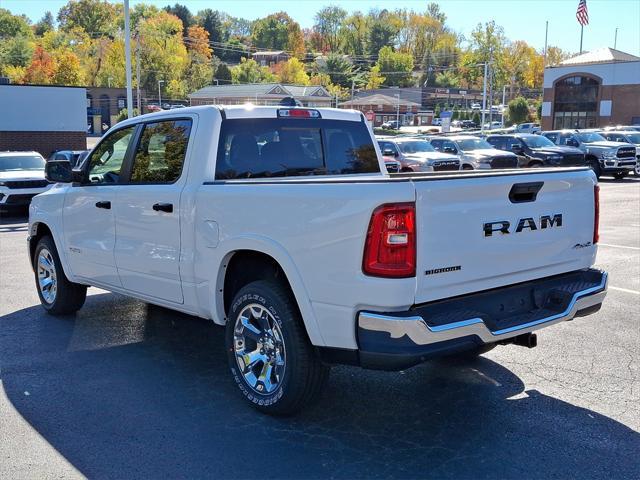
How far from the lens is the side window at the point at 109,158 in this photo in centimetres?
599

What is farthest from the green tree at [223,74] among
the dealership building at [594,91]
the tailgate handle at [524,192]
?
the tailgate handle at [524,192]

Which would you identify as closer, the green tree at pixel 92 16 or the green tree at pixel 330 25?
the green tree at pixel 92 16

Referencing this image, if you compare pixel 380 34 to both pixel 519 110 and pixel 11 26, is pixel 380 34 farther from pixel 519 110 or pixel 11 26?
pixel 519 110

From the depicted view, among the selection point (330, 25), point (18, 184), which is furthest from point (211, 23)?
point (18, 184)

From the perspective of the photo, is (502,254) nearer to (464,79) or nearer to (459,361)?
(459,361)

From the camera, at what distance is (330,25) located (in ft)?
578

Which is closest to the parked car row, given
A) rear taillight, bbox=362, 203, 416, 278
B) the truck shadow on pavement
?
the truck shadow on pavement

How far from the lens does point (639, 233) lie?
1316cm

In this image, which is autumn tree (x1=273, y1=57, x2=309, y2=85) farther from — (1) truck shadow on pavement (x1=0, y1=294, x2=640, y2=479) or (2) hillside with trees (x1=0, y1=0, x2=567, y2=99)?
(1) truck shadow on pavement (x1=0, y1=294, x2=640, y2=479)

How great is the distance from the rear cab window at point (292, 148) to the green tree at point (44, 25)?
180m

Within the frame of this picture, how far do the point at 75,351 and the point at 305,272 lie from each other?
9.28ft

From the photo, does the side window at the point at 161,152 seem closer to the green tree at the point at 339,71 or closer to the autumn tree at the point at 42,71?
the autumn tree at the point at 42,71

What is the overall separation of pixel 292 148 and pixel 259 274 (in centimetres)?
127

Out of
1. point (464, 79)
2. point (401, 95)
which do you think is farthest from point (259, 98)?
point (464, 79)
